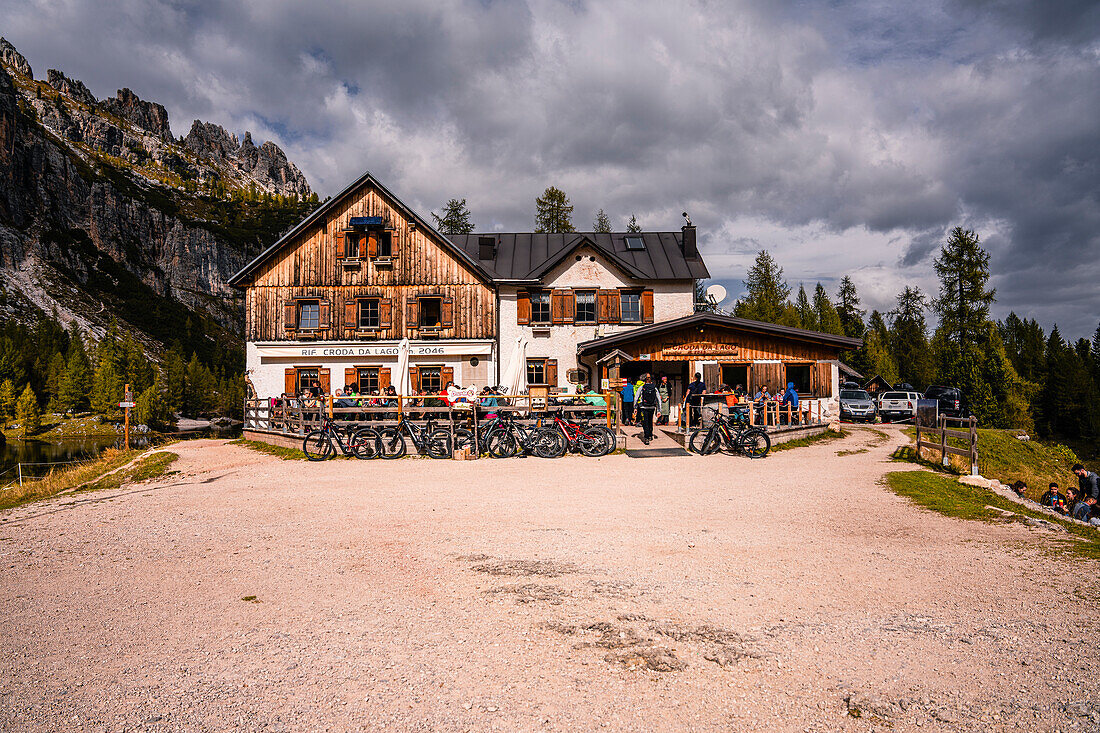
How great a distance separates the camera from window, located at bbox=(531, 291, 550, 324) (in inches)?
1117

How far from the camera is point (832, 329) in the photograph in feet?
184

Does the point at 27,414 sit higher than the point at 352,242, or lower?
lower

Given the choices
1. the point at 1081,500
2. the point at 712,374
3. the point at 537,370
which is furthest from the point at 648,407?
the point at 537,370

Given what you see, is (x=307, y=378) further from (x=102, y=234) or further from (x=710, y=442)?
(x=102, y=234)

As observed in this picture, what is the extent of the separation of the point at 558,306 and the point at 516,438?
13.3 m

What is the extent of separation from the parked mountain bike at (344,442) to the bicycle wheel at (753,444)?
9436mm

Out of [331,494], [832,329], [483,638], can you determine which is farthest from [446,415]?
[832,329]

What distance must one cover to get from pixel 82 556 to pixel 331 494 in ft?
13.5

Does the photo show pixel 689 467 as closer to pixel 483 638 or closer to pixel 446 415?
pixel 446 415

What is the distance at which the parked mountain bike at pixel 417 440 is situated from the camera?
52.6ft

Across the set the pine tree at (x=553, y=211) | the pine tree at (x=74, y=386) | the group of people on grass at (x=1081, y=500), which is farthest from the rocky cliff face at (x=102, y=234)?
the group of people on grass at (x=1081, y=500)

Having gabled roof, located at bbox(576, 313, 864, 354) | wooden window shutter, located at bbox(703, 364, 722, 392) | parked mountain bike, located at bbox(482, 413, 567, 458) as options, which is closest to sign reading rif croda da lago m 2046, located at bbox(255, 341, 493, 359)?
gabled roof, located at bbox(576, 313, 864, 354)

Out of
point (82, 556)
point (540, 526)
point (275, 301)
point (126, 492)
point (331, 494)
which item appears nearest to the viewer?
point (82, 556)

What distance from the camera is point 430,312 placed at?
94.7 feet
